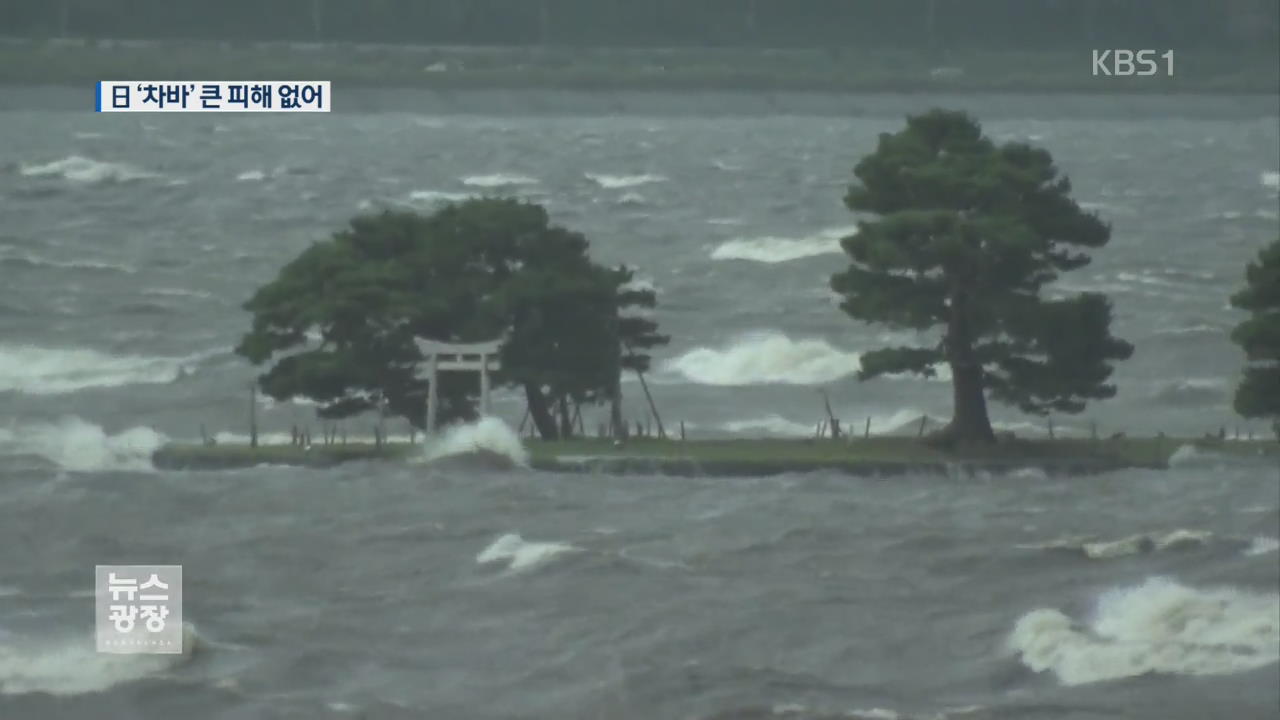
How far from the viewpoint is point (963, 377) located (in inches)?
329

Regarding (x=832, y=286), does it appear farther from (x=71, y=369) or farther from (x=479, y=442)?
(x=71, y=369)

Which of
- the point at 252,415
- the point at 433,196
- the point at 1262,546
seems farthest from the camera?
the point at 433,196

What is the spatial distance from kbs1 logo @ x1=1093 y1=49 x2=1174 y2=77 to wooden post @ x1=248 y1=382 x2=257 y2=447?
112 inches

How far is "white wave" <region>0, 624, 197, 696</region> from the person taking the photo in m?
6.74

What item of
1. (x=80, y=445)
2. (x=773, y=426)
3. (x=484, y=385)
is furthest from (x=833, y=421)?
(x=80, y=445)

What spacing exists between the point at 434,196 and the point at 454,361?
33.4 inches

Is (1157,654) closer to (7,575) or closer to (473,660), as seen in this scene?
(473,660)

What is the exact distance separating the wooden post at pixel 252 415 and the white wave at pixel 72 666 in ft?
4.20

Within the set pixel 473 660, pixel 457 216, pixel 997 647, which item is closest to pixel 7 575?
pixel 473 660

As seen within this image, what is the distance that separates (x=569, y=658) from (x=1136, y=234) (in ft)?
9.74

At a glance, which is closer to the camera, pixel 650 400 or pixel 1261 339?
pixel 1261 339

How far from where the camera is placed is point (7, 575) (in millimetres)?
7223

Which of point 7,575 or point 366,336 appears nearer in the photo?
point 7,575

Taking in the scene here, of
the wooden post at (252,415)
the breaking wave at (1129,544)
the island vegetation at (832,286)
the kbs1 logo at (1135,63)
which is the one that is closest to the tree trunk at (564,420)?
the island vegetation at (832,286)
